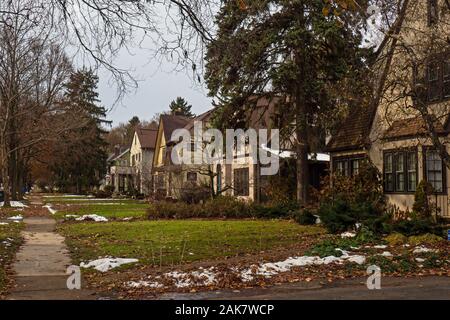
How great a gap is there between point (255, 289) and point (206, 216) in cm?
1605

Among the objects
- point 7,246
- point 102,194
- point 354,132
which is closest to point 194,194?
point 354,132

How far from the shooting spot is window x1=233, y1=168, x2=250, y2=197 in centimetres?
3369

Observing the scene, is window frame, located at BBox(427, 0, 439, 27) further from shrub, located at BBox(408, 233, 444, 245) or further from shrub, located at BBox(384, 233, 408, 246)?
shrub, located at BBox(384, 233, 408, 246)

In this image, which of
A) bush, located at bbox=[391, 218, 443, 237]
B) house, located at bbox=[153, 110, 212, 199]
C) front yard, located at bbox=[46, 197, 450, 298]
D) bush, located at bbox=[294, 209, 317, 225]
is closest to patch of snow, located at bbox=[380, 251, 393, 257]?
front yard, located at bbox=[46, 197, 450, 298]

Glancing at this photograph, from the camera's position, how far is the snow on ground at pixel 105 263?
1088cm

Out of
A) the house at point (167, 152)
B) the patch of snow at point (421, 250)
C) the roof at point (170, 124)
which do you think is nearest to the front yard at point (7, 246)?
the patch of snow at point (421, 250)

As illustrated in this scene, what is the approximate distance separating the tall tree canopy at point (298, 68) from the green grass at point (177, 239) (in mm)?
6535

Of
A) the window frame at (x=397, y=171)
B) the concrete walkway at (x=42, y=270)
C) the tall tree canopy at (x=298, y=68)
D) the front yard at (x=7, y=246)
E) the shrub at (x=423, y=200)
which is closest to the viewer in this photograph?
the concrete walkway at (x=42, y=270)

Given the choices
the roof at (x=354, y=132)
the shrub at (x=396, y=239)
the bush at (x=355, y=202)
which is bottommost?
the shrub at (x=396, y=239)

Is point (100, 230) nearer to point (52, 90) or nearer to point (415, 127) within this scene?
point (415, 127)

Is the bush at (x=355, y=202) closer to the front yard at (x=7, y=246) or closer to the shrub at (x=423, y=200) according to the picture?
the shrub at (x=423, y=200)

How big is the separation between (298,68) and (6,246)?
1467 cm

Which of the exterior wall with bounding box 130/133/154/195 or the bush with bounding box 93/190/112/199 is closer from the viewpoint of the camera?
the exterior wall with bounding box 130/133/154/195

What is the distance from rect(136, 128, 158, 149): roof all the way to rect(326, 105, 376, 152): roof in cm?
4132
